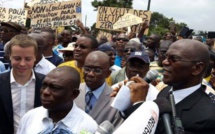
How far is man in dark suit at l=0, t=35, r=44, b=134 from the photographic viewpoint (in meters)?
3.11

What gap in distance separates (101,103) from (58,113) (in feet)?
2.65

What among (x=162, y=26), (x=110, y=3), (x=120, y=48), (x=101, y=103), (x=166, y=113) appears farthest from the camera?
(x=162, y=26)

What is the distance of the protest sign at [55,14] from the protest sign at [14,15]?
36.6 inches

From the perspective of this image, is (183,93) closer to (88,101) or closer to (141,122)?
(141,122)

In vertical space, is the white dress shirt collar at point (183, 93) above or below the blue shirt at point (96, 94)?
above

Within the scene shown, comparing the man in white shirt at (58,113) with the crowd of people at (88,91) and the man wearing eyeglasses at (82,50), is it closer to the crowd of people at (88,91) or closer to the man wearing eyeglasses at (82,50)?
the crowd of people at (88,91)

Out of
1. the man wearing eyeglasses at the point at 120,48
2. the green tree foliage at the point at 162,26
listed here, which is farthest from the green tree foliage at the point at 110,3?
the man wearing eyeglasses at the point at 120,48

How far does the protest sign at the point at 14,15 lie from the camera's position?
35.4 ft

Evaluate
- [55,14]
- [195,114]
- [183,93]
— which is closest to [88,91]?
[183,93]

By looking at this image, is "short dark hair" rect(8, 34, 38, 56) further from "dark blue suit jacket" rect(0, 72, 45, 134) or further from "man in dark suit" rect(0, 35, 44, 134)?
"dark blue suit jacket" rect(0, 72, 45, 134)

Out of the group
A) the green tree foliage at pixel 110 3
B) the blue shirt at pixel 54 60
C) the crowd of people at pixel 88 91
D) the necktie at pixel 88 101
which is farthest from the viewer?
the green tree foliage at pixel 110 3

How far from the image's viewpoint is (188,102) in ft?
7.84

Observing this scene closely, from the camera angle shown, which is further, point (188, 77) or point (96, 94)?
point (96, 94)

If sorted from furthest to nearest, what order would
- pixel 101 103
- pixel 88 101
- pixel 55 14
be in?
pixel 55 14
pixel 88 101
pixel 101 103
